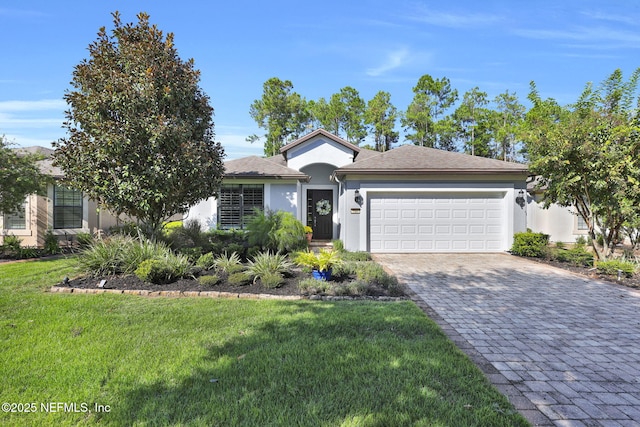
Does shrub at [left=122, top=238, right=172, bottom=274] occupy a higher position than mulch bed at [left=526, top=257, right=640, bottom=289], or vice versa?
shrub at [left=122, top=238, right=172, bottom=274]

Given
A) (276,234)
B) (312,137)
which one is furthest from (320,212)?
(276,234)

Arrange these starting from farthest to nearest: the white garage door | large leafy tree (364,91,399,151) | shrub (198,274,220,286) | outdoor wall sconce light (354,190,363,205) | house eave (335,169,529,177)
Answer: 1. large leafy tree (364,91,399,151)
2. the white garage door
3. outdoor wall sconce light (354,190,363,205)
4. house eave (335,169,529,177)
5. shrub (198,274,220,286)

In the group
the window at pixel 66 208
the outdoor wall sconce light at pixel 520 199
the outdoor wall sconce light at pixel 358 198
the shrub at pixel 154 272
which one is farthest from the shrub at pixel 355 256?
the window at pixel 66 208

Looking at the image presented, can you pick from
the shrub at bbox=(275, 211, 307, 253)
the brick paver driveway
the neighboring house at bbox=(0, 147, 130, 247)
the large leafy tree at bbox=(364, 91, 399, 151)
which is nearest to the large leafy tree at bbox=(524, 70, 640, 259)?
the brick paver driveway

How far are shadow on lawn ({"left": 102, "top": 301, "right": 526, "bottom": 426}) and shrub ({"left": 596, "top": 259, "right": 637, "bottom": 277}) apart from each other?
23.4 feet

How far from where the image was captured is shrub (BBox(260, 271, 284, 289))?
6621 millimetres

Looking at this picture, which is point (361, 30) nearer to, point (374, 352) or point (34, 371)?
point (374, 352)

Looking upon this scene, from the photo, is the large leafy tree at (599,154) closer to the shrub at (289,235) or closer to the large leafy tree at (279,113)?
the shrub at (289,235)

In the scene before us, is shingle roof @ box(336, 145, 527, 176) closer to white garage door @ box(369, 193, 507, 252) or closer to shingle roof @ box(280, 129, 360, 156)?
white garage door @ box(369, 193, 507, 252)

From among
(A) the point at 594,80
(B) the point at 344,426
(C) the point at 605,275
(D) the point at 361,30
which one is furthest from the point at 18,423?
(A) the point at 594,80

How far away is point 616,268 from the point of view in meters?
8.10

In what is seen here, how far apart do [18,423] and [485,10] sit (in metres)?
12.4

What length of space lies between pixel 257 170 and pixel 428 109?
22719 millimetres

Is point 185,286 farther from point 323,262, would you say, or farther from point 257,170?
point 257,170
